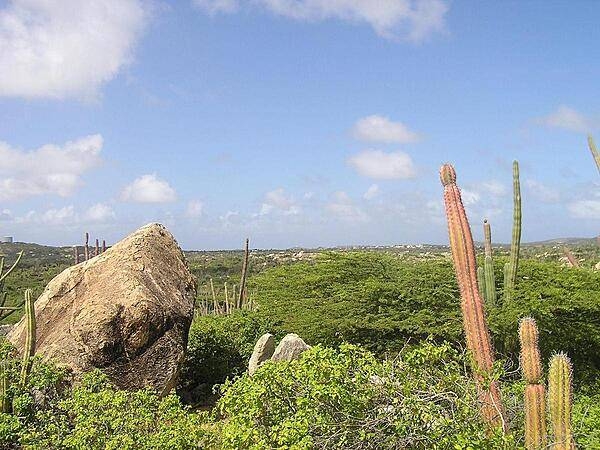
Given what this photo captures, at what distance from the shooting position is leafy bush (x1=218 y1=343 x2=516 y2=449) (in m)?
4.82

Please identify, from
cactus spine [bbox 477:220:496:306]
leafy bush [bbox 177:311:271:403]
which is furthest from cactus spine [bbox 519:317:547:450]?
leafy bush [bbox 177:311:271:403]

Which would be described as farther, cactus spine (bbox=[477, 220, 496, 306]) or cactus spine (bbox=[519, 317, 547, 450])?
cactus spine (bbox=[477, 220, 496, 306])

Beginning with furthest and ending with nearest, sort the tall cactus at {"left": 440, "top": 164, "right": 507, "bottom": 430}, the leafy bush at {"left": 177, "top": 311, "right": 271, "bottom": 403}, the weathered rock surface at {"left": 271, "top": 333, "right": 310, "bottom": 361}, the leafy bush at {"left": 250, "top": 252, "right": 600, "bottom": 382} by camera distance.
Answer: the leafy bush at {"left": 177, "top": 311, "right": 271, "bottom": 403} < the leafy bush at {"left": 250, "top": 252, "right": 600, "bottom": 382} < the weathered rock surface at {"left": 271, "top": 333, "right": 310, "bottom": 361} < the tall cactus at {"left": 440, "top": 164, "right": 507, "bottom": 430}

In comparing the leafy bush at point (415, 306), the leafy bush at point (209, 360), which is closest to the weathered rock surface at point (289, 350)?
the leafy bush at point (415, 306)

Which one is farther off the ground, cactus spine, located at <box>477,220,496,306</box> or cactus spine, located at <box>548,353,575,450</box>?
cactus spine, located at <box>477,220,496,306</box>

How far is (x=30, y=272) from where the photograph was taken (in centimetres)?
3781

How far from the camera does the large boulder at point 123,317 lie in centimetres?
805

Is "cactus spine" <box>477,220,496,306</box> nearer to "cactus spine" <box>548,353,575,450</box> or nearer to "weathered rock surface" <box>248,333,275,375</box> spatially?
"weathered rock surface" <box>248,333,275,375</box>

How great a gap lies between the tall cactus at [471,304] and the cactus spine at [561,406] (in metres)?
0.59

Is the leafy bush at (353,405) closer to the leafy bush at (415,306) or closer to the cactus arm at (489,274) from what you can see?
the leafy bush at (415,306)

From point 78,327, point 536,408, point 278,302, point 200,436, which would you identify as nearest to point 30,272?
point 278,302

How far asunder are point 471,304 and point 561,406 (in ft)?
3.98

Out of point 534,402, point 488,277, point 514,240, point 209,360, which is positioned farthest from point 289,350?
point 534,402

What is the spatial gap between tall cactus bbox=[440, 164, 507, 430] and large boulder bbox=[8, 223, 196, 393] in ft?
14.4
